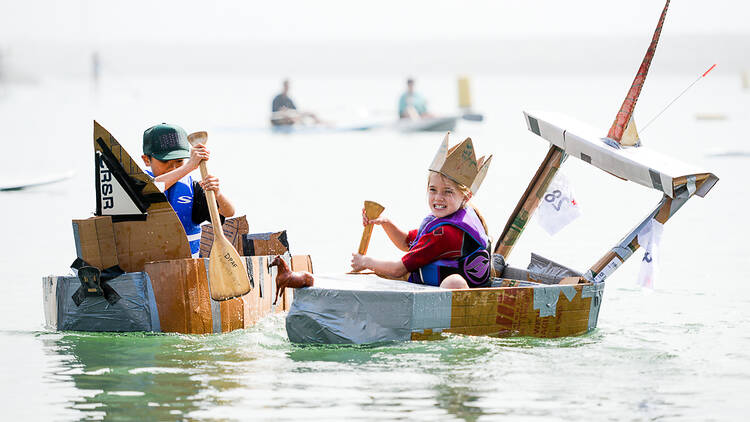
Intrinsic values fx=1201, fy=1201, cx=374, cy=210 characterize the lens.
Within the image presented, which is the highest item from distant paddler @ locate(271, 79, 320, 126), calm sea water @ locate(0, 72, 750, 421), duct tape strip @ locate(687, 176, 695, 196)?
distant paddler @ locate(271, 79, 320, 126)

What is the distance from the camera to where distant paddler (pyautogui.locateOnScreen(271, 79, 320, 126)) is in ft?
91.4

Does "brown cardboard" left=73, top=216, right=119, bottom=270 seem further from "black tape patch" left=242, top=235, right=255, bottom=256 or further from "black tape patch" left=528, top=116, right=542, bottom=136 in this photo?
"black tape patch" left=528, top=116, right=542, bottom=136

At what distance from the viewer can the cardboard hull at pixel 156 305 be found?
671cm

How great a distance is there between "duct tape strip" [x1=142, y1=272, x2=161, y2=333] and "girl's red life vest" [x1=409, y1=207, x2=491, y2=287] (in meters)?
1.52

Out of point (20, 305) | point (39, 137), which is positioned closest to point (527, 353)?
point (20, 305)

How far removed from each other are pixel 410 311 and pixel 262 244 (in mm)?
1631

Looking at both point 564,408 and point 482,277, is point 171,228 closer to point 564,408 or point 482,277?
point 482,277

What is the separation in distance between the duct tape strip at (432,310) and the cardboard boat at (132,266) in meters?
1.17

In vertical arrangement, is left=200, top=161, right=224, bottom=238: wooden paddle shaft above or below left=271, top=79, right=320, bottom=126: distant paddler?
below

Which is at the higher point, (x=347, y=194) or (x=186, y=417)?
(x=347, y=194)

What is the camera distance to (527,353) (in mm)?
6609

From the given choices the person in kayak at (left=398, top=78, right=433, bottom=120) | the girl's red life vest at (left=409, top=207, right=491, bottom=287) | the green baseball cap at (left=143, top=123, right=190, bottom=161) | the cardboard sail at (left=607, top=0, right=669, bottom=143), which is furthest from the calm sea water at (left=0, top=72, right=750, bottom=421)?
the person in kayak at (left=398, top=78, right=433, bottom=120)

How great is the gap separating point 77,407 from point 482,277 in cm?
246

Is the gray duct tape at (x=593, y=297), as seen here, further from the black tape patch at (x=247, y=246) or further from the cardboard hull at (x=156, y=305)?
the black tape patch at (x=247, y=246)
